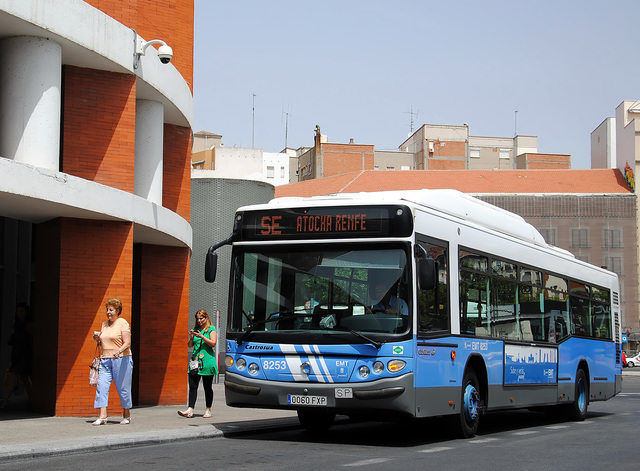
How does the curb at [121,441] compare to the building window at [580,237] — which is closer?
the curb at [121,441]

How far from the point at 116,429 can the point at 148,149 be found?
7.05 metres

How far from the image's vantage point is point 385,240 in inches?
464

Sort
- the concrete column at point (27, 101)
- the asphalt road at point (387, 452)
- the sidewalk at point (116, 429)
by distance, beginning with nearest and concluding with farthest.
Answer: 1. the asphalt road at point (387, 452)
2. the sidewalk at point (116, 429)
3. the concrete column at point (27, 101)

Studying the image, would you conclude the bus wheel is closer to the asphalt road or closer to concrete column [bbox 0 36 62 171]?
the asphalt road

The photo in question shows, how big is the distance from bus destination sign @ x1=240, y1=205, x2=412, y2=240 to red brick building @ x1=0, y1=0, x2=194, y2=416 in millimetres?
3689

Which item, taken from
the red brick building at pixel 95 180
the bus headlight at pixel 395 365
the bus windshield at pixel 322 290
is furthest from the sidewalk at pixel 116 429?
the bus headlight at pixel 395 365

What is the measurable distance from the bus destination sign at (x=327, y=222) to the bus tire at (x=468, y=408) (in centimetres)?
260

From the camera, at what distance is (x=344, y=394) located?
11.6 meters

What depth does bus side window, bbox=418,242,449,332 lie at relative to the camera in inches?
466

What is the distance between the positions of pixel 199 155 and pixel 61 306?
76048 millimetres

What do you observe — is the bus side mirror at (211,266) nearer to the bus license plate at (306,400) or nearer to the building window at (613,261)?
the bus license plate at (306,400)

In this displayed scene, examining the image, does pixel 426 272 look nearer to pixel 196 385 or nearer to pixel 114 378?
pixel 114 378

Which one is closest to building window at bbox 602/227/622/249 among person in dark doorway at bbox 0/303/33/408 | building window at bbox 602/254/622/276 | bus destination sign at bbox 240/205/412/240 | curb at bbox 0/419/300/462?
building window at bbox 602/254/622/276

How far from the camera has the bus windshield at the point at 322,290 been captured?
11602mm
